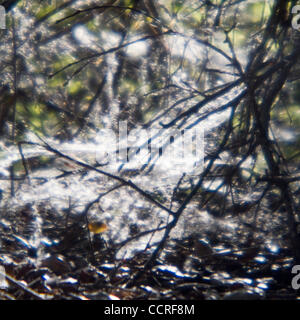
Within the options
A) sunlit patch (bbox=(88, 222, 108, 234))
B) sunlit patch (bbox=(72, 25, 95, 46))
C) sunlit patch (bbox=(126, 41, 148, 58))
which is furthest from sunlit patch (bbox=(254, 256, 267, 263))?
sunlit patch (bbox=(72, 25, 95, 46))

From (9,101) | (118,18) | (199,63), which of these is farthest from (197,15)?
(9,101)

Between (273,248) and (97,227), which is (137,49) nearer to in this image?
(97,227)

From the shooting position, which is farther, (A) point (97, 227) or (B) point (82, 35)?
(B) point (82, 35)

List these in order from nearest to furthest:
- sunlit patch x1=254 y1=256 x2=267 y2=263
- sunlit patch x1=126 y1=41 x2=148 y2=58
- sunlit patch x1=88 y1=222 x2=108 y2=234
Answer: sunlit patch x1=254 y1=256 x2=267 y2=263 < sunlit patch x1=88 y1=222 x2=108 y2=234 < sunlit patch x1=126 y1=41 x2=148 y2=58

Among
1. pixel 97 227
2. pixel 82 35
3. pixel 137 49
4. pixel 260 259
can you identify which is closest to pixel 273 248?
pixel 260 259

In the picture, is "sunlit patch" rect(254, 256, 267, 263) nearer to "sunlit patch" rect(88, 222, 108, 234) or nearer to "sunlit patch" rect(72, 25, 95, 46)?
"sunlit patch" rect(88, 222, 108, 234)

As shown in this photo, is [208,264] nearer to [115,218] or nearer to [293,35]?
[115,218]

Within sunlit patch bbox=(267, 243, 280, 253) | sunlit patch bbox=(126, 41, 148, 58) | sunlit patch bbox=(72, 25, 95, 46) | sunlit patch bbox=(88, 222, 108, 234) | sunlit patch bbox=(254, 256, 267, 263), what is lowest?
sunlit patch bbox=(254, 256, 267, 263)

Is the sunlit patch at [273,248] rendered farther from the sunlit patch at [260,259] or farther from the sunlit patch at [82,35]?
the sunlit patch at [82,35]

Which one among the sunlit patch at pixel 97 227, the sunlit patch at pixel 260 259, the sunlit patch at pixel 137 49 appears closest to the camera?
the sunlit patch at pixel 260 259

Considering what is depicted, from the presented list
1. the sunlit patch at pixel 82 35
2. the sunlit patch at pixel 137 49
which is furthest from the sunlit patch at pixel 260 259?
the sunlit patch at pixel 82 35

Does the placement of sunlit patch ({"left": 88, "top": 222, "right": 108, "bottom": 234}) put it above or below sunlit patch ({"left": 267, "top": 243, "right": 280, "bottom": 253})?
above

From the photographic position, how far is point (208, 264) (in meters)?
1.24
